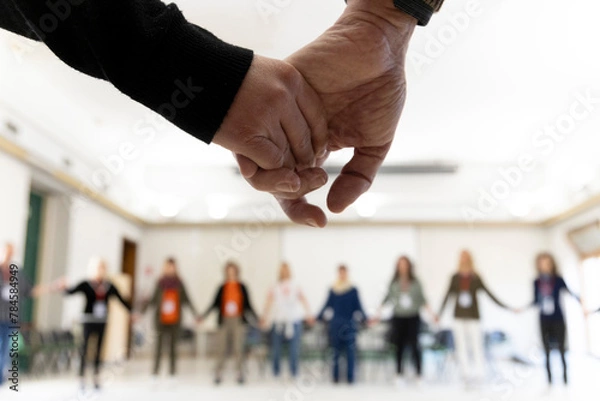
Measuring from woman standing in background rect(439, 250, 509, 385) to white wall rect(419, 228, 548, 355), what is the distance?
5297mm

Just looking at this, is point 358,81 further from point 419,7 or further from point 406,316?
point 406,316

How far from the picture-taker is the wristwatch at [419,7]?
76 cm

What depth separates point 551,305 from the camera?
541 centimetres

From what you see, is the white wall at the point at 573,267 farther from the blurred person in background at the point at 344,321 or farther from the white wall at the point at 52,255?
the white wall at the point at 52,255

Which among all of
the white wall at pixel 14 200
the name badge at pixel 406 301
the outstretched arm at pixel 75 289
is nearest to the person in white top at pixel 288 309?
the name badge at pixel 406 301

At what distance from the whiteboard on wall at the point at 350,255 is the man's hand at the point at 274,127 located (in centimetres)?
1039

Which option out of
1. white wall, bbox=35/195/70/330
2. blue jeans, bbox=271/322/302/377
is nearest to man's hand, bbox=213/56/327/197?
blue jeans, bbox=271/322/302/377

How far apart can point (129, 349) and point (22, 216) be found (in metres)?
4.63

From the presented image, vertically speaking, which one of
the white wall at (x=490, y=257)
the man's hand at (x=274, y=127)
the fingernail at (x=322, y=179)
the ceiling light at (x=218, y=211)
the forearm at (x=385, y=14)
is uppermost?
the ceiling light at (x=218, y=211)

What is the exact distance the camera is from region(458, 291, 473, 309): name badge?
577cm

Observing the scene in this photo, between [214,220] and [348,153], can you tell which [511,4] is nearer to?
[348,153]

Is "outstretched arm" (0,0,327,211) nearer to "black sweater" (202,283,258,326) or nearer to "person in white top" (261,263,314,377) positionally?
"black sweater" (202,283,258,326)

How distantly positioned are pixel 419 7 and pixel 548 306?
17.5 ft

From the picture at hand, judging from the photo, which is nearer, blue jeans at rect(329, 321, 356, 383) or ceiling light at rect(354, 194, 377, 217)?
blue jeans at rect(329, 321, 356, 383)
